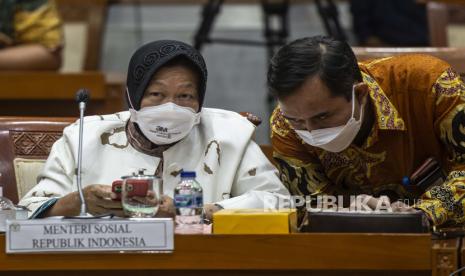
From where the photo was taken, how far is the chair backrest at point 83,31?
18.7ft

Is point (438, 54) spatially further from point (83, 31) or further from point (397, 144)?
point (83, 31)

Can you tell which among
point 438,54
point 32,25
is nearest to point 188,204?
point 438,54

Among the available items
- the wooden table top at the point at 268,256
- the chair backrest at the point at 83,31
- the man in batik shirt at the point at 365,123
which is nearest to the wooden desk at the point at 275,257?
the wooden table top at the point at 268,256

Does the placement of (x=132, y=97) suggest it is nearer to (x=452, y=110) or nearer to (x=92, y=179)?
(x=92, y=179)

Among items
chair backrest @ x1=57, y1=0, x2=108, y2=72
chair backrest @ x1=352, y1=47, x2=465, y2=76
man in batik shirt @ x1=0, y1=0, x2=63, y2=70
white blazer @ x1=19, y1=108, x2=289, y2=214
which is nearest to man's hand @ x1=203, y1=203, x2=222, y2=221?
white blazer @ x1=19, y1=108, x2=289, y2=214

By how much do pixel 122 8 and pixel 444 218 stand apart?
3891mm

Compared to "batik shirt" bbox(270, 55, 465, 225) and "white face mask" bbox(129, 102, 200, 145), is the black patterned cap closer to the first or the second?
"white face mask" bbox(129, 102, 200, 145)

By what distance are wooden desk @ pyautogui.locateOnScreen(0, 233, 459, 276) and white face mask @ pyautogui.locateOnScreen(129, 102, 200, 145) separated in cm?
65

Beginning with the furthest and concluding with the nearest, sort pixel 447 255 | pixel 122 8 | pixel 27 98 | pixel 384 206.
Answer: pixel 122 8, pixel 27 98, pixel 384 206, pixel 447 255

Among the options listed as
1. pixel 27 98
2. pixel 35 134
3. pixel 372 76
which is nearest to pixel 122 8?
pixel 27 98

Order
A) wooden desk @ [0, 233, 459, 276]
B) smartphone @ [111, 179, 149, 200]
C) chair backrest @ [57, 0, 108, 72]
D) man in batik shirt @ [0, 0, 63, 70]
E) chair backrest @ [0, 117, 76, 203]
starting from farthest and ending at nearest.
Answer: chair backrest @ [57, 0, 108, 72], man in batik shirt @ [0, 0, 63, 70], chair backrest @ [0, 117, 76, 203], smartphone @ [111, 179, 149, 200], wooden desk @ [0, 233, 459, 276]

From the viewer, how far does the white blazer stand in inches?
130

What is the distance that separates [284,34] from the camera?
5516 millimetres

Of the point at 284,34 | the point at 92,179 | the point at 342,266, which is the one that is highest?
the point at 284,34
